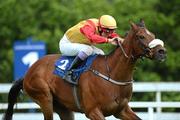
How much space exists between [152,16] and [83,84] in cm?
1227

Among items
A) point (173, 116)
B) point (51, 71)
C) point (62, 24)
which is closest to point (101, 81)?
point (51, 71)

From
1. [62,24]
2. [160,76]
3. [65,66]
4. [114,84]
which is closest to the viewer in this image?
[114,84]

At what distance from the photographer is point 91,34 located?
1117cm

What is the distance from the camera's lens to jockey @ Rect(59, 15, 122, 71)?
1117 cm

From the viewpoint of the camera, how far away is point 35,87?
12227 mm

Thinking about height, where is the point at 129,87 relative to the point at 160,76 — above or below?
above

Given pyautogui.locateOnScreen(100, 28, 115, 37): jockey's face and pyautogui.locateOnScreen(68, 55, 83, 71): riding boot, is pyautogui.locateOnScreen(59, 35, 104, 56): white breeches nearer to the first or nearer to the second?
pyautogui.locateOnScreen(68, 55, 83, 71): riding boot

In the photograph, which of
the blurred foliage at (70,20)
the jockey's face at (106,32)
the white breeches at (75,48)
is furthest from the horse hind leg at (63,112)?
the blurred foliage at (70,20)

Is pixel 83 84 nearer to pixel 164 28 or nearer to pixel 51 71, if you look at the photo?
pixel 51 71

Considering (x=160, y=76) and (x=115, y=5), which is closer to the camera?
(x=160, y=76)

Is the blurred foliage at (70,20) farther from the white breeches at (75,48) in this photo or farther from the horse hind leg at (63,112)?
the white breeches at (75,48)

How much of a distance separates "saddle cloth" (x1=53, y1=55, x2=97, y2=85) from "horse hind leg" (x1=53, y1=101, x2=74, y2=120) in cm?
64

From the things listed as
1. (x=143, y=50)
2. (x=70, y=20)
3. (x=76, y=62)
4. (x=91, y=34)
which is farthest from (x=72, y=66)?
(x=70, y=20)

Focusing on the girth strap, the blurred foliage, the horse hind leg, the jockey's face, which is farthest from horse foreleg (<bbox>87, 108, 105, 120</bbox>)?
the blurred foliage
